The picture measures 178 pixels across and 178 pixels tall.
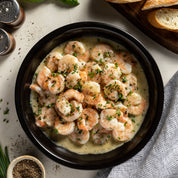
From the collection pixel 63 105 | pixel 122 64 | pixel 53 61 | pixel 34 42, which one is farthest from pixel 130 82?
pixel 34 42

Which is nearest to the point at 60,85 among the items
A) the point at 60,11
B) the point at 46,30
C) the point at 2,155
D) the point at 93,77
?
the point at 93,77

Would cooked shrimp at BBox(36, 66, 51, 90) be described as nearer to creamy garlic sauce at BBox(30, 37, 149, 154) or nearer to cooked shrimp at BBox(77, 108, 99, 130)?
creamy garlic sauce at BBox(30, 37, 149, 154)

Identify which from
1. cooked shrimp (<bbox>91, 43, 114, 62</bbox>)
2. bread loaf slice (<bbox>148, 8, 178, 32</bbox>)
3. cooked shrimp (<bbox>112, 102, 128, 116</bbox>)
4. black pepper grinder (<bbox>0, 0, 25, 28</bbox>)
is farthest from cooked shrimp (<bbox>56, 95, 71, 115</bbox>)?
bread loaf slice (<bbox>148, 8, 178, 32</bbox>)

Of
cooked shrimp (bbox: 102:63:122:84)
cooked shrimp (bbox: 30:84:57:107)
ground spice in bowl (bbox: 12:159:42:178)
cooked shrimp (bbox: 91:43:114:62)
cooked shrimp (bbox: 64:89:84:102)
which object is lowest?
ground spice in bowl (bbox: 12:159:42:178)

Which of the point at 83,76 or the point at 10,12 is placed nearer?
the point at 83,76

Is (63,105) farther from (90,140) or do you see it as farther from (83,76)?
(90,140)

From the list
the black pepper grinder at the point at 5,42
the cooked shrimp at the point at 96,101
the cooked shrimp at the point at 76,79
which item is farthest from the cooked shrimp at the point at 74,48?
the black pepper grinder at the point at 5,42
